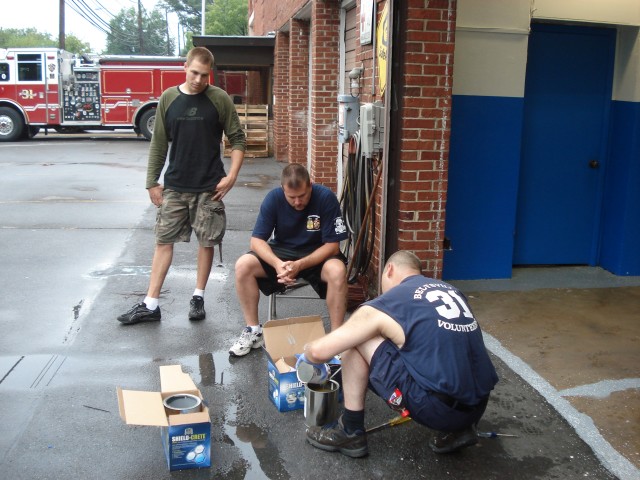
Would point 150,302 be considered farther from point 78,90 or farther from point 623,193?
point 78,90

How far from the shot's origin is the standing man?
5457 millimetres

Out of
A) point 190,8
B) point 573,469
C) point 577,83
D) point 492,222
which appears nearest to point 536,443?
point 573,469

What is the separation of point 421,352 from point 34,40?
7774cm

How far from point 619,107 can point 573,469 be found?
408 cm

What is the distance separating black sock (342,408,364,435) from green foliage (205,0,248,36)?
141 feet

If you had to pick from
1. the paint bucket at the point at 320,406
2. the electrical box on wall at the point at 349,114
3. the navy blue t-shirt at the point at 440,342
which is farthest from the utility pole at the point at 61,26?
the navy blue t-shirt at the point at 440,342

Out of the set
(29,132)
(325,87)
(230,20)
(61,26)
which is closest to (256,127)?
(325,87)

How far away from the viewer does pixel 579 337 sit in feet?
17.1

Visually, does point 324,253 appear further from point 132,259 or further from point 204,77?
point 132,259

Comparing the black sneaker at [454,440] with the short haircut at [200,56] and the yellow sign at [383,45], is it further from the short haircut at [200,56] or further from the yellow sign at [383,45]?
the short haircut at [200,56]

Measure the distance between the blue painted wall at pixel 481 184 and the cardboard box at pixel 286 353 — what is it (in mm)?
2274

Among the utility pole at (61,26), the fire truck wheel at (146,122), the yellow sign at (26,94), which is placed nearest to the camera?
the yellow sign at (26,94)

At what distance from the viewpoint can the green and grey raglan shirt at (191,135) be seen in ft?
17.9

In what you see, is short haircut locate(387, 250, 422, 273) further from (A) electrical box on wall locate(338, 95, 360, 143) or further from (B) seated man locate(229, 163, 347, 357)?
(A) electrical box on wall locate(338, 95, 360, 143)
